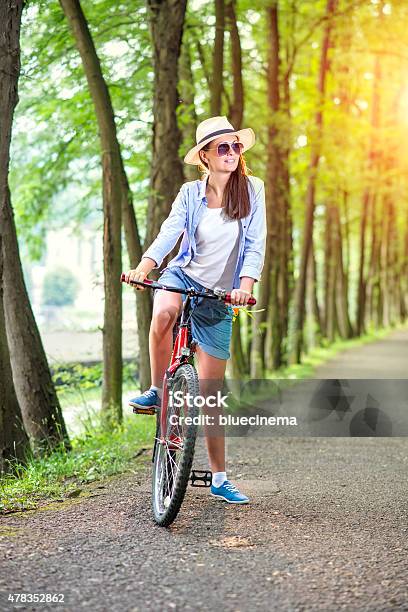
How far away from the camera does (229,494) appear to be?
689cm

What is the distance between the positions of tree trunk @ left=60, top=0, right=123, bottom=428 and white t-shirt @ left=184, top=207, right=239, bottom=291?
200 inches

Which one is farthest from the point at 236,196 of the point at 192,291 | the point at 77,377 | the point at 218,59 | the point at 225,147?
the point at 218,59

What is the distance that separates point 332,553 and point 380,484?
2586 mm

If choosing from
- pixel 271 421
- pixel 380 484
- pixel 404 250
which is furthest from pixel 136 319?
pixel 404 250

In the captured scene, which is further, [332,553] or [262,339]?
[262,339]

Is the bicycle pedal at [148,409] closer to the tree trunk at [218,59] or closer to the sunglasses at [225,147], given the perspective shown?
the sunglasses at [225,147]

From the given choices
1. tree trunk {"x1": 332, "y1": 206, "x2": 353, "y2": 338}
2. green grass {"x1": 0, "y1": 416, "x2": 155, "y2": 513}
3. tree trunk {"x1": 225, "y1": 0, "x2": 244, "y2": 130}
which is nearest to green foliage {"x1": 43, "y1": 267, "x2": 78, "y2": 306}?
tree trunk {"x1": 332, "y1": 206, "x2": 353, "y2": 338}

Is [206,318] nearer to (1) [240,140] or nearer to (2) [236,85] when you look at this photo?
(1) [240,140]

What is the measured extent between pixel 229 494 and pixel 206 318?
4.01ft

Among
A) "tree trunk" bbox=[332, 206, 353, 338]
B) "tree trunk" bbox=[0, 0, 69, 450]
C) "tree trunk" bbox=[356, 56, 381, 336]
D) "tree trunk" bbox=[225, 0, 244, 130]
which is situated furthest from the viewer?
"tree trunk" bbox=[332, 206, 353, 338]

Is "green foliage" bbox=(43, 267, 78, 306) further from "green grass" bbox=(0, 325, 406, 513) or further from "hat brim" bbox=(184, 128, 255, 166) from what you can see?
"hat brim" bbox=(184, 128, 255, 166)

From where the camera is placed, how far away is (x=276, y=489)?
7586mm

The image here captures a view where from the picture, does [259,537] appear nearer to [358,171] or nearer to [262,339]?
[262,339]

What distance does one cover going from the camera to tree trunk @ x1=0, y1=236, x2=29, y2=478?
317 inches
